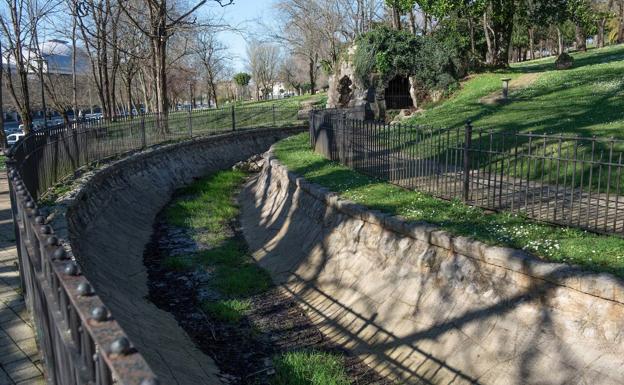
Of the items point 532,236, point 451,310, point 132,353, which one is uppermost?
point 132,353

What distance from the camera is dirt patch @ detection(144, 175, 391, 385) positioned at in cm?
687

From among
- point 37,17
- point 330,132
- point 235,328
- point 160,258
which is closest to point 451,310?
point 235,328

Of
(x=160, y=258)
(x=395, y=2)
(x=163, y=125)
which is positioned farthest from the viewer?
(x=395, y=2)

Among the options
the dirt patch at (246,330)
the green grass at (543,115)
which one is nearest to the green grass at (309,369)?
the dirt patch at (246,330)

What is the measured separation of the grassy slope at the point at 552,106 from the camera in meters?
14.2

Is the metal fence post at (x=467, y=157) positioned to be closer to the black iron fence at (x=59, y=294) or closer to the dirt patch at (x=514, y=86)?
the black iron fence at (x=59, y=294)

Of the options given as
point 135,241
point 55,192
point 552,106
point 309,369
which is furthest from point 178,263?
point 552,106

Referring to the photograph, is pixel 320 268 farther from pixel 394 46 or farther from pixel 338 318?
pixel 394 46

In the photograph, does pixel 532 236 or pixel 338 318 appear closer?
pixel 532 236

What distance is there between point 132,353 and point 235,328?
6.57m

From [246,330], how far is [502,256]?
12.6ft

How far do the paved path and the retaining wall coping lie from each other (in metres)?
Answer: 4.54

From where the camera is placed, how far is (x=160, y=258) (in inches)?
424

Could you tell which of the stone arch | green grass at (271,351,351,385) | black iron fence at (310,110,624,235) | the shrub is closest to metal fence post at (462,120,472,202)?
black iron fence at (310,110,624,235)
